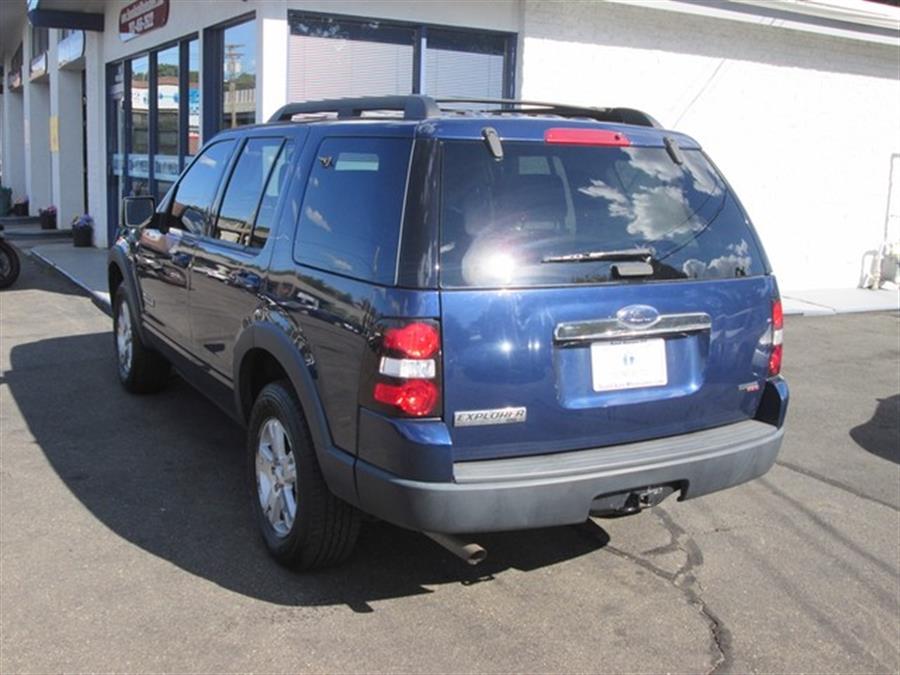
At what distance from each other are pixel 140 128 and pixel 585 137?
38.5ft

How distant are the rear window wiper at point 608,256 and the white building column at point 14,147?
2523cm

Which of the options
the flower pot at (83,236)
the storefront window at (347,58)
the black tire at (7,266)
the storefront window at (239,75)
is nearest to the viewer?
the storefront window at (347,58)

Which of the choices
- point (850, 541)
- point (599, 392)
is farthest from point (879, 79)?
point (599, 392)

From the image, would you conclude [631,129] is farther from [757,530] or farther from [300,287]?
[757,530]

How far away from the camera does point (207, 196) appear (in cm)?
500

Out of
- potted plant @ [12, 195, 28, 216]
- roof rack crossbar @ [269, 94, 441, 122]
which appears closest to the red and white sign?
roof rack crossbar @ [269, 94, 441, 122]

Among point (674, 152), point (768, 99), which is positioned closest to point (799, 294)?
point (768, 99)

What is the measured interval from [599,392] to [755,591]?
1.31 meters

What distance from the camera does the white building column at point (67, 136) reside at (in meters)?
17.4

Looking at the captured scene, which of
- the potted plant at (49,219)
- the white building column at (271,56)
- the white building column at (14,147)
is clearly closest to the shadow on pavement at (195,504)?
the white building column at (271,56)

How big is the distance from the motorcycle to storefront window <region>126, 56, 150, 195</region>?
2328 millimetres

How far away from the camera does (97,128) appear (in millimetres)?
15406

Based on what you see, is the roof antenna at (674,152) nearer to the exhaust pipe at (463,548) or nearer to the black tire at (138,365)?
the exhaust pipe at (463,548)

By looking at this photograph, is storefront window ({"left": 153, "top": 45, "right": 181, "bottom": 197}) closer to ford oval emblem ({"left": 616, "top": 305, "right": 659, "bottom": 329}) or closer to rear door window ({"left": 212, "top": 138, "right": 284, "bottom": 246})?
rear door window ({"left": 212, "top": 138, "right": 284, "bottom": 246})
